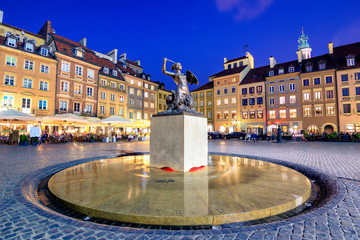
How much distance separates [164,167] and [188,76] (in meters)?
3.73

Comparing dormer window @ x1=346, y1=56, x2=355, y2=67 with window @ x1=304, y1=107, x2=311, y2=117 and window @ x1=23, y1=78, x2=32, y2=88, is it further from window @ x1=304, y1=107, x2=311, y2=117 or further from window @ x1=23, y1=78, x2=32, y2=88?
window @ x1=23, y1=78, x2=32, y2=88

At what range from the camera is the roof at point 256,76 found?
1625 inches

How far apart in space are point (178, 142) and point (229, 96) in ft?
136

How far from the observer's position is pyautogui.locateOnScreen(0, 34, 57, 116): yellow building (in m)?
24.5

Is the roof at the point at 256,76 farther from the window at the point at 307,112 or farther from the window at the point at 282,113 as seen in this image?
the window at the point at 307,112

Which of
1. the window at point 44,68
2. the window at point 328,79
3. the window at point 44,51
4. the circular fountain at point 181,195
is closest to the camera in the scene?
the circular fountain at point 181,195

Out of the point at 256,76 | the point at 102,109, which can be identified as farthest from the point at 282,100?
the point at 102,109

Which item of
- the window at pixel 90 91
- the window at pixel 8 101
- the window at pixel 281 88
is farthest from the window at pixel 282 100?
the window at pixel 8 101

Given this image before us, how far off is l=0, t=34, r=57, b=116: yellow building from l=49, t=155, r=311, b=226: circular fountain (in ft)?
92.1

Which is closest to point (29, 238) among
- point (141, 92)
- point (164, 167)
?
point (164, 167)

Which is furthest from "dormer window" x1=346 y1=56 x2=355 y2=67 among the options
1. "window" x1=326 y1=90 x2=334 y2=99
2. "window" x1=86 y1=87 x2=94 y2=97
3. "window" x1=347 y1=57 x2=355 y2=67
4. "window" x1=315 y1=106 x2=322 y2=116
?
"window" x1=86 y1=87 x2=94 y2=97

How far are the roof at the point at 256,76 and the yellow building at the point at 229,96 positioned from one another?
1.10 meters

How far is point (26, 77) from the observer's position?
26078mm

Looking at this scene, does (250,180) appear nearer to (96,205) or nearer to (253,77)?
(96,205)
